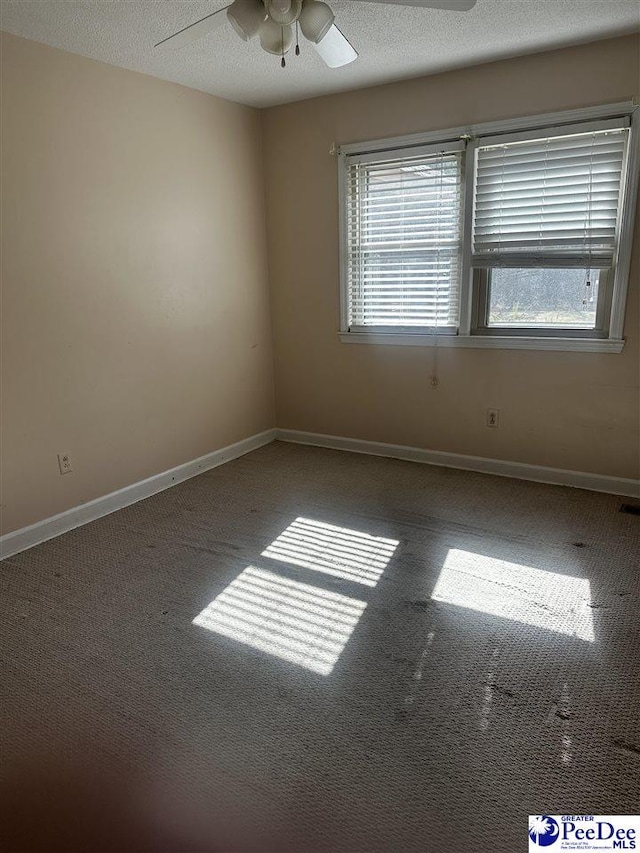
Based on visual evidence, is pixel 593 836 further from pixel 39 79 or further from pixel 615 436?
pixel 39 79

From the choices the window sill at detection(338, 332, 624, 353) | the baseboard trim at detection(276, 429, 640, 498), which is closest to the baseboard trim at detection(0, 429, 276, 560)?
the baseboard trim at detection(276, 429, 640, 498)

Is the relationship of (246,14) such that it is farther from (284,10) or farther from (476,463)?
(476,463)

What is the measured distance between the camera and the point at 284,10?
2012 millimetres

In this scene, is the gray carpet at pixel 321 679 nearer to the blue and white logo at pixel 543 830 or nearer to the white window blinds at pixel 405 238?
the blue and white logo at pixel 543 830

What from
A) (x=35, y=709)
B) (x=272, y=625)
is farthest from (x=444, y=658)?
(x=35, y=709)

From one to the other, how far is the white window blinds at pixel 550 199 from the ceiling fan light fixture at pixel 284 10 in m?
1.61

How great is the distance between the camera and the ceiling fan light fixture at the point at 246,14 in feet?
6.50

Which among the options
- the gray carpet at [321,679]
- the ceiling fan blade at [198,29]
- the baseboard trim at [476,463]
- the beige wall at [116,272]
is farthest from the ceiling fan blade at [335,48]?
the baseboard trim at [476,463]

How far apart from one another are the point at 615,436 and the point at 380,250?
6.29ft

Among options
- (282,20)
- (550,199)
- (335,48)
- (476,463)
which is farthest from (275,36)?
(476,463)

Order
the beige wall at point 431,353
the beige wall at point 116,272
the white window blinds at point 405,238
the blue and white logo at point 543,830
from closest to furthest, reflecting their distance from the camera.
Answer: the blue and white logo at point 543,830, the beige wall at point 116,272, the beige wall at point 431,353, the white window blinds at point 405,238

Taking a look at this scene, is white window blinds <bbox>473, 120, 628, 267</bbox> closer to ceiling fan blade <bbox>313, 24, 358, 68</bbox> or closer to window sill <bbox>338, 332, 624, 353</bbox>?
window sill <bbox>338, 332, 624, 353</bbox>

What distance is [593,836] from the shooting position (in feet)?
4.45

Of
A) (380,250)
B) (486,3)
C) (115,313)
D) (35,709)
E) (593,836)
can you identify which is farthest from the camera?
(380,250)
